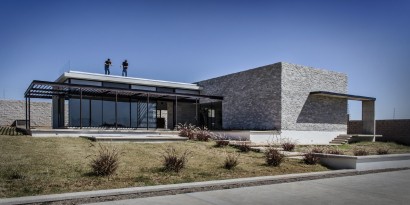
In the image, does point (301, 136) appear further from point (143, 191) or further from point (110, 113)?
point (143, 191)

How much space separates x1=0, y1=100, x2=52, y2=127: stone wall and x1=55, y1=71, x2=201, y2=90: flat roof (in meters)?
7.17

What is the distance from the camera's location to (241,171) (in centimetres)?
1034

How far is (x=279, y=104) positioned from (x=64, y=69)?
1623 centimetres

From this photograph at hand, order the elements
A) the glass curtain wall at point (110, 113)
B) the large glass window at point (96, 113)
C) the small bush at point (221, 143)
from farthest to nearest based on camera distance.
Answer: the large glass window at point (96, 113)
the glass curtain wall at point (110, 113)
the small bush at point (221, 143)

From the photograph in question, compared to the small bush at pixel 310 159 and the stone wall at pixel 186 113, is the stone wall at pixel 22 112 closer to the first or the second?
the stone wall at pixel 186 113

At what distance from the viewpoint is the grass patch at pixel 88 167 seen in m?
7.42

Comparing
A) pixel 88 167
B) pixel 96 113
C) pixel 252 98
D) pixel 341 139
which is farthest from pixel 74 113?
pixel 341 139

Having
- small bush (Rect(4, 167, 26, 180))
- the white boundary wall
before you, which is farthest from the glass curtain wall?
small bush (Rect(4, 167, 26, 180))

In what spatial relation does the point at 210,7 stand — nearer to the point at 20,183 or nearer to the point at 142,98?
the point at 20,183

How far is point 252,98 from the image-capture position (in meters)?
24.9

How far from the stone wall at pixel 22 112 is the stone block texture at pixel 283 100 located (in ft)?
56.5

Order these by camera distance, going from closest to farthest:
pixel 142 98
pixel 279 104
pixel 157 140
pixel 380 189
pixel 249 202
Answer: pixel 249 202 < pixel 380 189 < pixel 157 140 < pixel 279 104 < pixel 142 98

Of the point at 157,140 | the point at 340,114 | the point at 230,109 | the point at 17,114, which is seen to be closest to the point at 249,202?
the point at 157,140

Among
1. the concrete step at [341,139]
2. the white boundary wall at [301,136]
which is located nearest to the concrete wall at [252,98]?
the white boundary wall at [301,136]
